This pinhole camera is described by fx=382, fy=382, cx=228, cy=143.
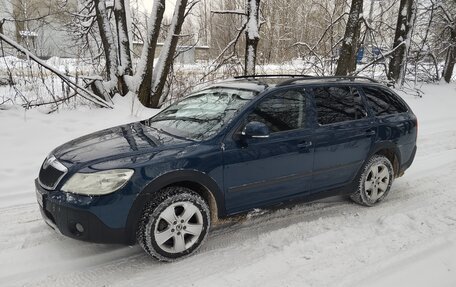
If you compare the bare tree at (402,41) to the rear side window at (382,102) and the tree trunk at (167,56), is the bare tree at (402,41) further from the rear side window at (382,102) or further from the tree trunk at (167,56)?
the rear side window at (382,102)

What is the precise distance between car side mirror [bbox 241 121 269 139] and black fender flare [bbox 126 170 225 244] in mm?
538

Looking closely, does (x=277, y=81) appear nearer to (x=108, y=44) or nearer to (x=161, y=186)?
(x=161, y=186)

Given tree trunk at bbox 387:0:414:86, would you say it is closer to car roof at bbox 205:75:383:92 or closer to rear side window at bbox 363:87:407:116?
rear side window at bbox 363:87:407:116

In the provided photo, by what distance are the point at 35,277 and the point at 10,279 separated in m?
0.19

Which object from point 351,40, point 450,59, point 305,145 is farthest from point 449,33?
point 305,145

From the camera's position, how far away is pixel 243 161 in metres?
3.60

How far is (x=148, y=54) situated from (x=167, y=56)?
1.72 feet

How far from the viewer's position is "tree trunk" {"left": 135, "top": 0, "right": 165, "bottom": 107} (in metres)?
8.92

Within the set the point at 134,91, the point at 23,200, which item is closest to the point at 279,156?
the point at 23,200

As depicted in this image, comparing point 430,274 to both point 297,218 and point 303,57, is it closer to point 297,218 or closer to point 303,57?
point 297,218

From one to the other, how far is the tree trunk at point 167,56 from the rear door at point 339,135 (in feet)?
18.5

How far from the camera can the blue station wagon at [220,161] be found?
3.14 m

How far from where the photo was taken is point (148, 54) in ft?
29.5

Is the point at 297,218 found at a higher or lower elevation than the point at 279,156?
lower
